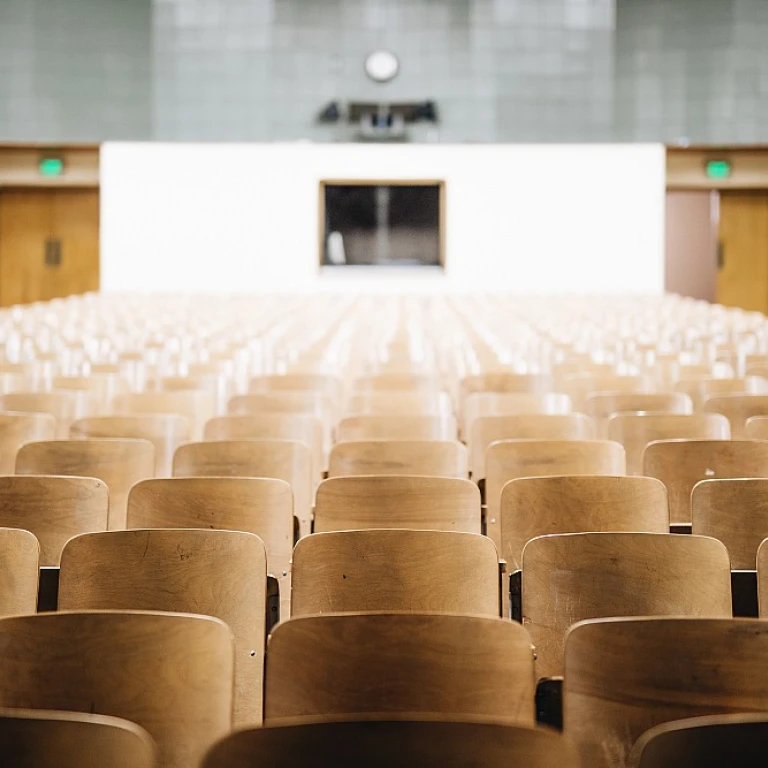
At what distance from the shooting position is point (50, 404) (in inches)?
181

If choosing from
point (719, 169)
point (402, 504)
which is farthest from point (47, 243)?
point (402, 504)

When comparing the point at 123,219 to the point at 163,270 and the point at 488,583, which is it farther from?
the point at 488,583

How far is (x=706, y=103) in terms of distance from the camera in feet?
54.8

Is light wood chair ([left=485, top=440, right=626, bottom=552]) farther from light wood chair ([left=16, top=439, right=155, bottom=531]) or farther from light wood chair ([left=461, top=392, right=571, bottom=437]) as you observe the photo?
light wood chair ([left=16, top=439, right=155, bottom=531])

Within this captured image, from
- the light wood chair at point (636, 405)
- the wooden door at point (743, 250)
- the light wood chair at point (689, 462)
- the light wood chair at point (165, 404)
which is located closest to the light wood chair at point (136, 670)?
the light wood chair at point (689, 462)

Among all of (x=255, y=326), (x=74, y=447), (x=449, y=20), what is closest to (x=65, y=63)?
(x=449, y=20)

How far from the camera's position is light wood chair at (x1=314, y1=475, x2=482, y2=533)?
289cm

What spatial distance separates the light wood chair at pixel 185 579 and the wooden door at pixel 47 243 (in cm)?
1737

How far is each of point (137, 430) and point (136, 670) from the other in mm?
2325

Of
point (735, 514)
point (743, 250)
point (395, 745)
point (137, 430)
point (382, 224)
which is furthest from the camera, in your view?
point (743, 250)

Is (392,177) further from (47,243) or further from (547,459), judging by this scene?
(547,459)

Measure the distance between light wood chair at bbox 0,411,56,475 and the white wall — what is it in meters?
12.7

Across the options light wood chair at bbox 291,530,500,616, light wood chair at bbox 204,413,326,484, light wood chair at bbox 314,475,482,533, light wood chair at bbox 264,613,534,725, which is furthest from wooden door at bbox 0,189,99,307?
light wood chair at bbox 264,613,534,725

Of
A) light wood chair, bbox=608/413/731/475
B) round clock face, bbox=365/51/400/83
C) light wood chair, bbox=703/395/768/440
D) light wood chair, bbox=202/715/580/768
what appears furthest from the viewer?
round clock face, bbox=365/51/400/83
